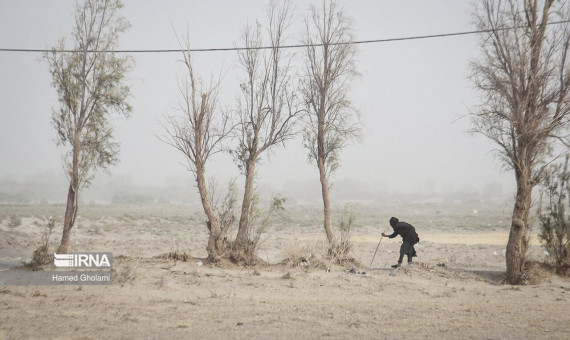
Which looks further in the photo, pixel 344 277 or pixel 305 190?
pixel 305 190

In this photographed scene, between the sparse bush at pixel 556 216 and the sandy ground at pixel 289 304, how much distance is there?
2.78 ft

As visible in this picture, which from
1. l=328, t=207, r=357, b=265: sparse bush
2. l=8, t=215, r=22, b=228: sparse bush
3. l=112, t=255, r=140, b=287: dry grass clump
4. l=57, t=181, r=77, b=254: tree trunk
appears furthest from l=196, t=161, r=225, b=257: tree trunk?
l=8, t=215, r=22, b=228: sparse bush

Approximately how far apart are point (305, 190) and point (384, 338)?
17856 cm

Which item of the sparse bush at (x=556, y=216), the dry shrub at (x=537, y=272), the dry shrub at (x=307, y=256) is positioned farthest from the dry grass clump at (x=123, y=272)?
the sparse bush at (x=556, y=216)

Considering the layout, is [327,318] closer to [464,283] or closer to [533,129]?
[464,283]

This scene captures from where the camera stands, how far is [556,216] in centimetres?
1212

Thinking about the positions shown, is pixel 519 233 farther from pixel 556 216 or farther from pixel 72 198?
pixel 72 198

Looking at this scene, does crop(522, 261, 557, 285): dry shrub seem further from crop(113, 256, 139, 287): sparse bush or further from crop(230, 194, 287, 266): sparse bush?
crop(113, 256, 139, 287): sparse bush

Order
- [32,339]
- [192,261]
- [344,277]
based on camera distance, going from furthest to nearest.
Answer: [192,261] → [344,277] → [32,339]

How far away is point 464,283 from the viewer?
36.0ft

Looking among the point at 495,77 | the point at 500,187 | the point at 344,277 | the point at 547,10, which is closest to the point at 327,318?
the point at 344,277

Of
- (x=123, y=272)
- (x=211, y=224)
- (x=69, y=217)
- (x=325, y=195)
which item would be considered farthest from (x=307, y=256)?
(x=69, y=217)

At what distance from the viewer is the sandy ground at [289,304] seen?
632cm

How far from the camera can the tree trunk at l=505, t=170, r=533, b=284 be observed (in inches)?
440
